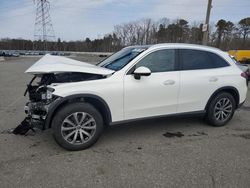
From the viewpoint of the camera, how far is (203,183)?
2.88 meters

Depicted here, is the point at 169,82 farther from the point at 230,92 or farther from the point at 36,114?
the point at 36,114

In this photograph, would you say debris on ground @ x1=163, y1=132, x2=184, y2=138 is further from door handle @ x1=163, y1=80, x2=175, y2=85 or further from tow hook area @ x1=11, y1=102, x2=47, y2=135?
tow hook area @ x1=11, y1=102, x2=47, y2=135

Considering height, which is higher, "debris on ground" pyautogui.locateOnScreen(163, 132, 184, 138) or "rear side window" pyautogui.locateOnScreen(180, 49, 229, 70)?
"rear side window" pyautogui.locateOnScreen(180, 49, 229, 70)

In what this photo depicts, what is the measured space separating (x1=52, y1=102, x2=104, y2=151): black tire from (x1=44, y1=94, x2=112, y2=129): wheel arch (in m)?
0.06

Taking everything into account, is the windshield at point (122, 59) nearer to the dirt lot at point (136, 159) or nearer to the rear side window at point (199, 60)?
the rear side window at point (199, 60)

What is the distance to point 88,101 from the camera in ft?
12.4

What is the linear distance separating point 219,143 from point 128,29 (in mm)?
78424

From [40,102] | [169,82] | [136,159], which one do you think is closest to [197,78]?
[169,82]

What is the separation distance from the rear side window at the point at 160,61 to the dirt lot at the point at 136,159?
49.7 inches

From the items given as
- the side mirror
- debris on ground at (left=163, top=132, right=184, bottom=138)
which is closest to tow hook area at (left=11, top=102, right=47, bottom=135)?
the side mirror

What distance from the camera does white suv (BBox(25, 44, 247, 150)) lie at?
3615 mm

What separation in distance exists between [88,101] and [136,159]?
118 centimetres

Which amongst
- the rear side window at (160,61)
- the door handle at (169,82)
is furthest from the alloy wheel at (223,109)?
the rear side window at (160,61)

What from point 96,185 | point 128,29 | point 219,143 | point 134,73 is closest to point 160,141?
point 219,143
